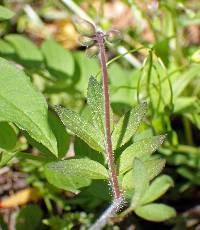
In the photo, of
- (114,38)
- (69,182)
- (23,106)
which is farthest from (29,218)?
(114,38)

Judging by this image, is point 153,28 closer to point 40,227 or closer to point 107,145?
point 40,227

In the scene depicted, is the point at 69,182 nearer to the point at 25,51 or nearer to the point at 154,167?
the point at 154,167

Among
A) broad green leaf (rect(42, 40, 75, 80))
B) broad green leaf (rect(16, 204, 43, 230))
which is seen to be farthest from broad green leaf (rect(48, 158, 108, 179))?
broad green leaf (rect(42, 40, 75, 80))

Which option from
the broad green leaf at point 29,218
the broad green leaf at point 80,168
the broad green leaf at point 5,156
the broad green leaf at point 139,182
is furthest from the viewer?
the broad green leaf at point 29,218

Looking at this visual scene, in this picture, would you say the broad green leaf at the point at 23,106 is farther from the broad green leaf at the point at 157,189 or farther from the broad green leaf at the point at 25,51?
the broad green leaf at the point at 25,51

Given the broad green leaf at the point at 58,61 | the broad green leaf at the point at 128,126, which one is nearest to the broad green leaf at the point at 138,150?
the broad green leaf at the point at 128,126

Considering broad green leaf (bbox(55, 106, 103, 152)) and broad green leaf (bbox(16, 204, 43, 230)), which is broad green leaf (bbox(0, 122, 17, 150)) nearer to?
broad green leaf (bbox(55, 106, 103, 152))

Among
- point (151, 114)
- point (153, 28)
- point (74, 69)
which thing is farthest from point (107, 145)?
point (153, 28)
